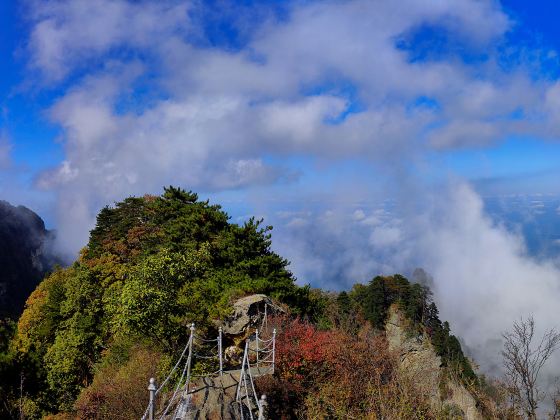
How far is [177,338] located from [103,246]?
2303 cm

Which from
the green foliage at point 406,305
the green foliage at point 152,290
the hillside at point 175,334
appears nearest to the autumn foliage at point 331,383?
the hillside at point 175,334

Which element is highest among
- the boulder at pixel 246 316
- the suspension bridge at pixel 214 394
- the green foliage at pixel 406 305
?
the green foliage at pixel 406 305

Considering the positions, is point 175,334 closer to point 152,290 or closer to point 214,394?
point 152,290

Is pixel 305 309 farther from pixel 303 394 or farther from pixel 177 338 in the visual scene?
pixel 303 394

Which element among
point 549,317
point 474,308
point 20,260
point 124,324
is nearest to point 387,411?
point 124,324

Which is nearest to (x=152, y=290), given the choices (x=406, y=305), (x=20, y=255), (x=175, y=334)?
(x=175, y=334)

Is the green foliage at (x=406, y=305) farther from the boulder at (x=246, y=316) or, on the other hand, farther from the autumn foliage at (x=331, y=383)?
the autumn foliage at (x=331, y=383)

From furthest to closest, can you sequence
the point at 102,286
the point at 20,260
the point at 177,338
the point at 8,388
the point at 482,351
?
1. the point at 482,351
2. the point at 20,260
3. the point at 102,286
4. the point at 8,388
5. the point at 177,338

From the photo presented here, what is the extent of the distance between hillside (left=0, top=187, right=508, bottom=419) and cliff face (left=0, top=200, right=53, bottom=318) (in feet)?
195

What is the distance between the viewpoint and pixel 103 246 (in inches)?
1473

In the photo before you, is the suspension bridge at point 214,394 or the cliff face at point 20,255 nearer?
the suspension bridge at point 214,394

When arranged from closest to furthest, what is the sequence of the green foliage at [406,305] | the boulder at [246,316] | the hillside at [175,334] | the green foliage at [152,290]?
the hillside at [175,334] < the green foliage at [152,290] < the boulder at [246,316] < the green foliage at [406,305]

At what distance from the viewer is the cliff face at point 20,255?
90250 millimetres

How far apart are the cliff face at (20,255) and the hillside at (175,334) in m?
59.3
